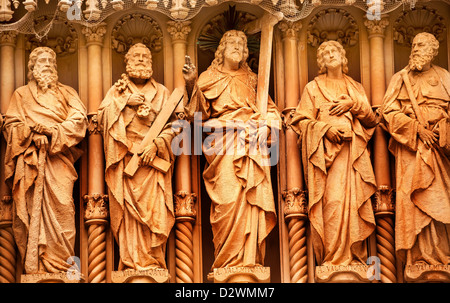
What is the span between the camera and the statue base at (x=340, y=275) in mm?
18188

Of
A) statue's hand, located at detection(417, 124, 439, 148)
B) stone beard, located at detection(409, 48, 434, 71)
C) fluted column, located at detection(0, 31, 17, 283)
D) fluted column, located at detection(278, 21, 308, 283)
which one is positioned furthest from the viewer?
stone beard, located at detection(409, 48, 434, 71)

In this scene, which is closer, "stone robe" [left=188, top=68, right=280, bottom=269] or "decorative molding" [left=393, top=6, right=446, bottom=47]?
"stone robe" [left=188, top=68, right=280, bottom=269]

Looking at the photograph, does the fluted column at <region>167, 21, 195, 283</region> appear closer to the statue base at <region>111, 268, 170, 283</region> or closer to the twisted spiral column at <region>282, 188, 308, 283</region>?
the statue base at <region>111, 268, 170, 283</region>

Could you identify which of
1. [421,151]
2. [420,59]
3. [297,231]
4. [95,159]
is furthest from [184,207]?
[420,59]

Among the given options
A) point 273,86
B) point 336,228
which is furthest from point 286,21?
point 336,228

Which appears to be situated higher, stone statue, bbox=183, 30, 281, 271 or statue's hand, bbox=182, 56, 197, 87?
statue's hand, bbox=182, 56, 197, 87

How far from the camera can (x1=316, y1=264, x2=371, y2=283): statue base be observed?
716 inches

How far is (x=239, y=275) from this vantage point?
59.6 feet

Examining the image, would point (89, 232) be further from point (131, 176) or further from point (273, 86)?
point (273, 86)

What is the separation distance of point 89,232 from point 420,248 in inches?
128

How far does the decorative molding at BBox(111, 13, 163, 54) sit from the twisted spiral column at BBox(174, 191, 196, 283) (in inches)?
68.9

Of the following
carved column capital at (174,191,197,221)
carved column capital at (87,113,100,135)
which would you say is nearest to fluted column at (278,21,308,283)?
carved column capital at (174,191,197,221)

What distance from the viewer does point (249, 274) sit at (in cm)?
1816

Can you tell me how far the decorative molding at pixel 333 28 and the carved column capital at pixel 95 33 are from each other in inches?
83.2
